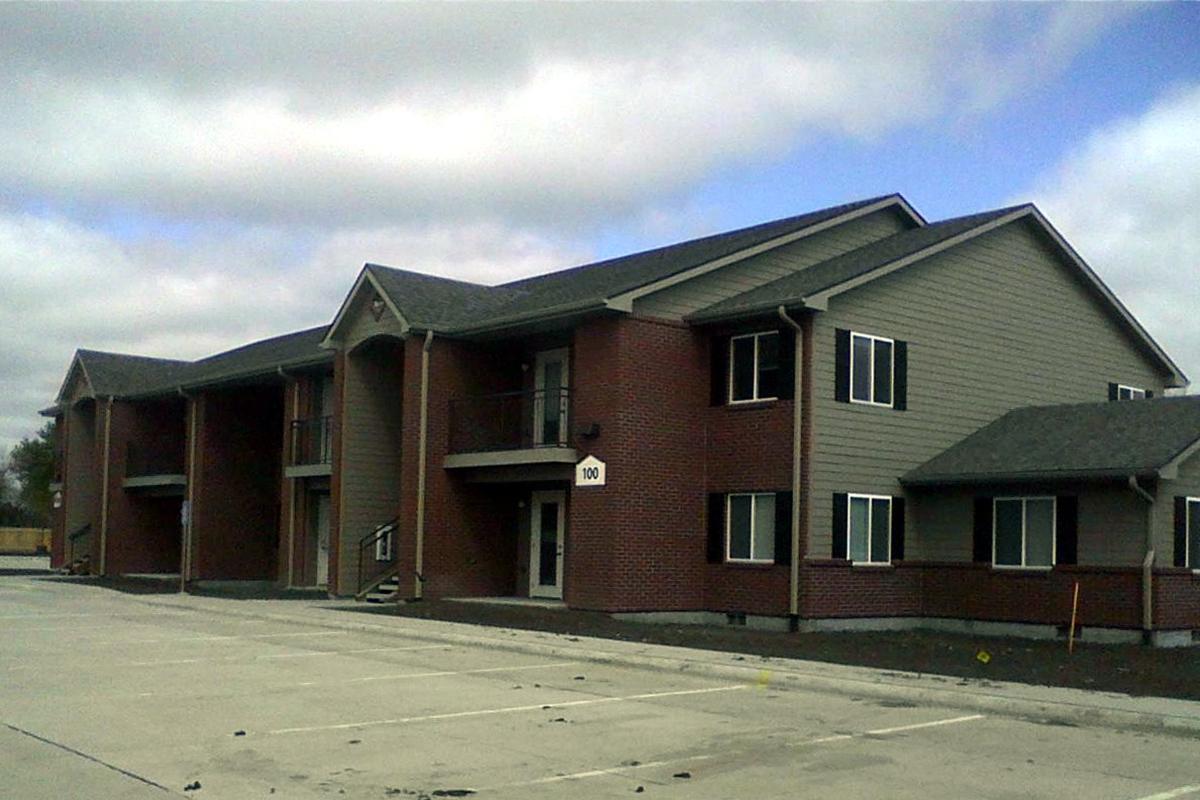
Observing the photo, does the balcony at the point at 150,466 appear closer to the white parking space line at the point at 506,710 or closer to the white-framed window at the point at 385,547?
the white-framed window at the point at 385,547

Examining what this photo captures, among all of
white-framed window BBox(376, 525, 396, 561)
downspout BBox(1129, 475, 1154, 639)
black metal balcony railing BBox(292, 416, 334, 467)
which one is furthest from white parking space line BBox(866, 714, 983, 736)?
black metal balcony railing BBox(292, 416, 334, 467)

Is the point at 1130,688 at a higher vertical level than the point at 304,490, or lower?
lower

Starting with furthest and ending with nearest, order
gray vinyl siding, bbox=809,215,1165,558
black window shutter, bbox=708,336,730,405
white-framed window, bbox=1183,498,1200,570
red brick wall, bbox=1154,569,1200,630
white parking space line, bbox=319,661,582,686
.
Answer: black window shutter, bbox=708,336,730,405
gray vinyl siding, bbox=809,215,1165,558
white-framed window, bbox=1183,498,1200,570
red brick wall, bbox=1154,569,1200,630
white parking space line, bbox=319,661,582,686

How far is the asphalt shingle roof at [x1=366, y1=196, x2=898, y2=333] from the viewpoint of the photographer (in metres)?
26.0

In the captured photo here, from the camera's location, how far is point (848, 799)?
9234 mm

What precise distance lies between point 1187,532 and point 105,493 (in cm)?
3260

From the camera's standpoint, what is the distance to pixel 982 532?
24.7 m

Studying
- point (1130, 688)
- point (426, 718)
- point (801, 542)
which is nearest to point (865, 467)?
point (801, 542)

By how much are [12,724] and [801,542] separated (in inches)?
570

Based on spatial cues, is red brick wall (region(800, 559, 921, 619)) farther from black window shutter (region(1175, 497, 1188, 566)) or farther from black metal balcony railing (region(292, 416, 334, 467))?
black metal balcony railing (region(292, 416, 334, 467))

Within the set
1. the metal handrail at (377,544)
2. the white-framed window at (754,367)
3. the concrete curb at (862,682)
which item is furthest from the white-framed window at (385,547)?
the white-framed window at (754,367)

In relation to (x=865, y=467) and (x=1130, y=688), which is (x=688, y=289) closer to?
(x=865, y=467)

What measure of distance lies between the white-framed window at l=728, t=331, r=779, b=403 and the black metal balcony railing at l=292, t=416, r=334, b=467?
12666mm

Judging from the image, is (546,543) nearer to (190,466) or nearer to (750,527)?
(750,527)
